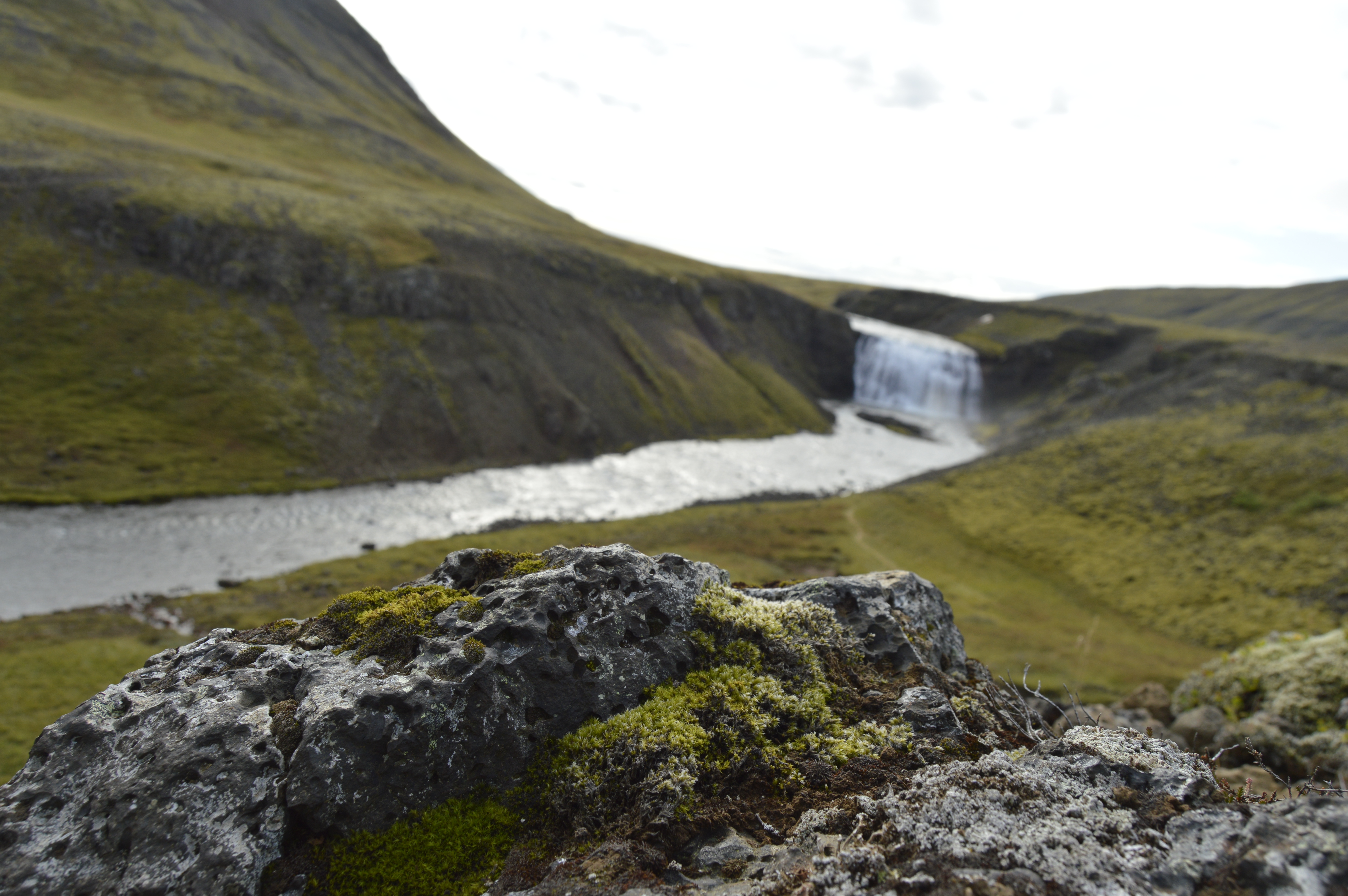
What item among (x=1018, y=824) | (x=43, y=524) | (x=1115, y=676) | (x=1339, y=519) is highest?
(x=1018, y=824)

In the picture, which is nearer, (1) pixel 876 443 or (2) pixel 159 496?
(2) pixel 159 496

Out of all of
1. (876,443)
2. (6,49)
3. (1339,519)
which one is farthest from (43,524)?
(6,49)

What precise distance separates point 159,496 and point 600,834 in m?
56.5

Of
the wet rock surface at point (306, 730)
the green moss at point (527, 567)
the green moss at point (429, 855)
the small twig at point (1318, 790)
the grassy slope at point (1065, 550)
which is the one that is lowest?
the grassy slope at point (1065, 550)

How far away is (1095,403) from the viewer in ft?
344

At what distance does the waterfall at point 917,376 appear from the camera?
135m

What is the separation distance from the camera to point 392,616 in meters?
8.29

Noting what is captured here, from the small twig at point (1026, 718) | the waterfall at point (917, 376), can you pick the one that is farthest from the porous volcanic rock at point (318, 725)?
the waterfall at point (917, 376)

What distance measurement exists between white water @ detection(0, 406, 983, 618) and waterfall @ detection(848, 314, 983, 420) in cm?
4491

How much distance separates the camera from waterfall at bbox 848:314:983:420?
5315 inches

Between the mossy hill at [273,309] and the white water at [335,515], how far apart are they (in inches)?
98.2

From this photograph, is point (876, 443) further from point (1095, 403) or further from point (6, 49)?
point (6, 49)

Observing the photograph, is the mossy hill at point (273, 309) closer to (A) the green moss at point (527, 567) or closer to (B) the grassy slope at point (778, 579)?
(B) the grassy slope at point (778, 579)

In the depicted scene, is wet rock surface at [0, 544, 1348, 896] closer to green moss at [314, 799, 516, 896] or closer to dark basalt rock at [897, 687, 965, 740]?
dark basalt rock at [897, 687, 965, 740]
